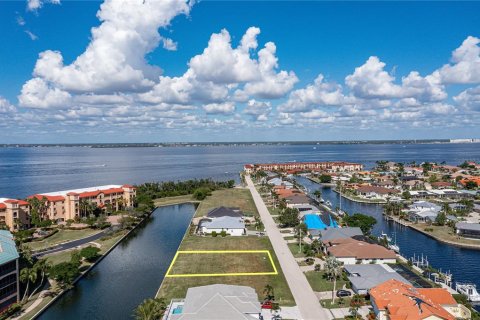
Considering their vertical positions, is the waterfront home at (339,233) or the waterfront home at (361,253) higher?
the waterfront home at (339,233)

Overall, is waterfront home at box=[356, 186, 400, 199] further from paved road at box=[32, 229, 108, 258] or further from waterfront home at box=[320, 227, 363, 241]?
paved road at box=[32, 229, 108, 258]

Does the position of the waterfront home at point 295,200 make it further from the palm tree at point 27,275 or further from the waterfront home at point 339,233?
the palm tree at point 27,275

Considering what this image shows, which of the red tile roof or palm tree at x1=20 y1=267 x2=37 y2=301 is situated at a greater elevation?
palm tree at x1=20 y1=267 x2=37 y2=301

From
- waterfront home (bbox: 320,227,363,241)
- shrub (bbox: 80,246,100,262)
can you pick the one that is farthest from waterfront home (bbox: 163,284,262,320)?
waterfront home (bbox: 320,227,363,241)

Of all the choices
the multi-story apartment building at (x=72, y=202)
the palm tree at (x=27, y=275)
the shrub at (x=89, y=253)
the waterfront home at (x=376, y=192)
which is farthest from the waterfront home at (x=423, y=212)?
the palm tree at (x=27, y=275)

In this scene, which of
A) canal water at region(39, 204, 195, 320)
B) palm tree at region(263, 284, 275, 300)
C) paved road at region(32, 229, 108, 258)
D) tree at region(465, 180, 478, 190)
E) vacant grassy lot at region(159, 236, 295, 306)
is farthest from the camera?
tree at region(465, 180, 478, 190)

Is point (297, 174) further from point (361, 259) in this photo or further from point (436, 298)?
point (436, 298)
